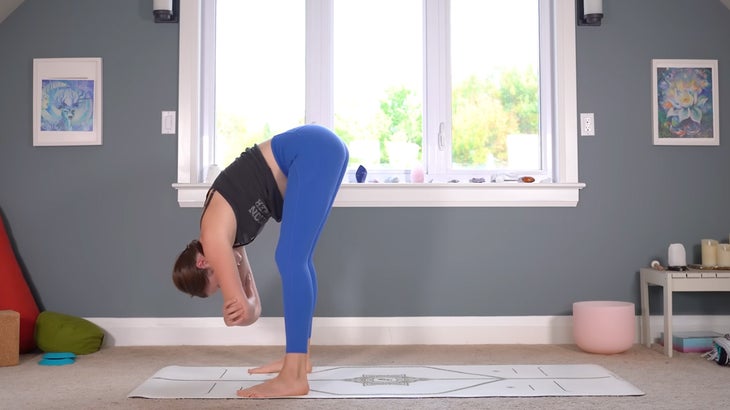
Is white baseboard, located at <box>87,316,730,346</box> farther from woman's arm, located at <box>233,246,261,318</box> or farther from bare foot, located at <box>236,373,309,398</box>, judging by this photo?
bare foot, located at <box>236,373,309,398</box>

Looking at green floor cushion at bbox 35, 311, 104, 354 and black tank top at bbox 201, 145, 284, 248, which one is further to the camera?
green floor cushion at bbox 35, 311, 104, 354

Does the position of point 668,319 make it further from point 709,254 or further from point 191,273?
point 191,273

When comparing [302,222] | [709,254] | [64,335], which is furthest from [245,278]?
[709,254]

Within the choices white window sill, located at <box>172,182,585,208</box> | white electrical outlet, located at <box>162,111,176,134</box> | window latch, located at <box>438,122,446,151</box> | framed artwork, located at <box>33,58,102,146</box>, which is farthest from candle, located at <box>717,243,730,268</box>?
framed artwork, located at <box>33,58,102,146</box>

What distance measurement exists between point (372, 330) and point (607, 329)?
1.12m

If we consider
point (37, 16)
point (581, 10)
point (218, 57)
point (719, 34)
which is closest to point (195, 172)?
point (218, 57)

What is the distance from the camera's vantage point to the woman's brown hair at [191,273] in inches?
95.6

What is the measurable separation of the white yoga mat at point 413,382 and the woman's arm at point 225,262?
29cm

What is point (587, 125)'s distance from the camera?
377 cm

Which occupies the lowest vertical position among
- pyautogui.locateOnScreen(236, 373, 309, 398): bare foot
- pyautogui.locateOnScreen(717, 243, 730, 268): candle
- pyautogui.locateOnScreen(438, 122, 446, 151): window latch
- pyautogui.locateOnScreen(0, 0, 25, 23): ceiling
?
pyautogui.locateOnScreen(236, 373, 309, 398): bare foot

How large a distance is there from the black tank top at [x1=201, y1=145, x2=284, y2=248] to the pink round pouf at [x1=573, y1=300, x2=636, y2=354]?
1627 millimetres

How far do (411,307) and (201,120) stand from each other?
4.77ft

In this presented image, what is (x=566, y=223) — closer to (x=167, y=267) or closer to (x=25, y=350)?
(x=167, y=267)

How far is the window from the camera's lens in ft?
12.7
